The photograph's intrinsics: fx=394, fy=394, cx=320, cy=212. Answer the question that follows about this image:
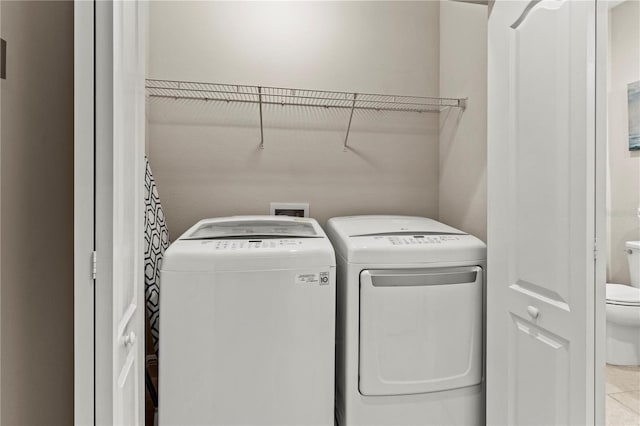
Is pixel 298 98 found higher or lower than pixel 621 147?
higher

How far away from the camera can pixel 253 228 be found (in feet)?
5.94

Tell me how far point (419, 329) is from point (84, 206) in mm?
1263

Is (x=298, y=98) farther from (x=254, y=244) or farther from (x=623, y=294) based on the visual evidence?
(x=623, y=294)

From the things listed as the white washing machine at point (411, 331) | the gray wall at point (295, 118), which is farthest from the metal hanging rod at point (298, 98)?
the white washing machine at point (411, 331)

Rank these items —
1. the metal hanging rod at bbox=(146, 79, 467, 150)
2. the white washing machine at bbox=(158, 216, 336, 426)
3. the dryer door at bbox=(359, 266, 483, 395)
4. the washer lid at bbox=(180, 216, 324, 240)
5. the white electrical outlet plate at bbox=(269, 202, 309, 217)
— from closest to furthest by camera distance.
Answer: the white washing machine at bbox=(158, 216, 336, 426), the dryer door at bbox=(359, 266, 483, 395), the washer lid at bbox=(180, 216, 324, 240), the metal hanging rod at bbox=(146, 79, 467, 150), the white electrical outlet plate at bbox=(269, 202, 309, 217)

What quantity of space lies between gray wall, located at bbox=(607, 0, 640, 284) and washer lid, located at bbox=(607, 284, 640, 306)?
2cm

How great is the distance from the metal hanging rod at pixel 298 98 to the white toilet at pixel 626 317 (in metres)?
1.27

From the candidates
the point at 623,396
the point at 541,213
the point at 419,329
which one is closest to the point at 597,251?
the point at 541,213

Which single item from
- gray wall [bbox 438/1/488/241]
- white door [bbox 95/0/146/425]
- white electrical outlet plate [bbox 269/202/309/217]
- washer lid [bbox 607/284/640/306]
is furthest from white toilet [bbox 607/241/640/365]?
white electrical outlet plate [bbox 269/202/309/217]

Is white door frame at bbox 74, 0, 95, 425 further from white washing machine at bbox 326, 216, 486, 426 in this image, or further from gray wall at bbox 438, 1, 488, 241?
gray wall at bbox 438, 1, 488, 241

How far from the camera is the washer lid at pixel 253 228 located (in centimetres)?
Answer: 167

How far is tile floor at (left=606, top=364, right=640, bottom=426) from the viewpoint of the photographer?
0.97 meters

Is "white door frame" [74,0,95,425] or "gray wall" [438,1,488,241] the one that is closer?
"white door frame" [74,0,95,425]

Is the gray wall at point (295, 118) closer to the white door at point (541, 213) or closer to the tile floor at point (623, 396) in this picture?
the white door at point (541, 213)
